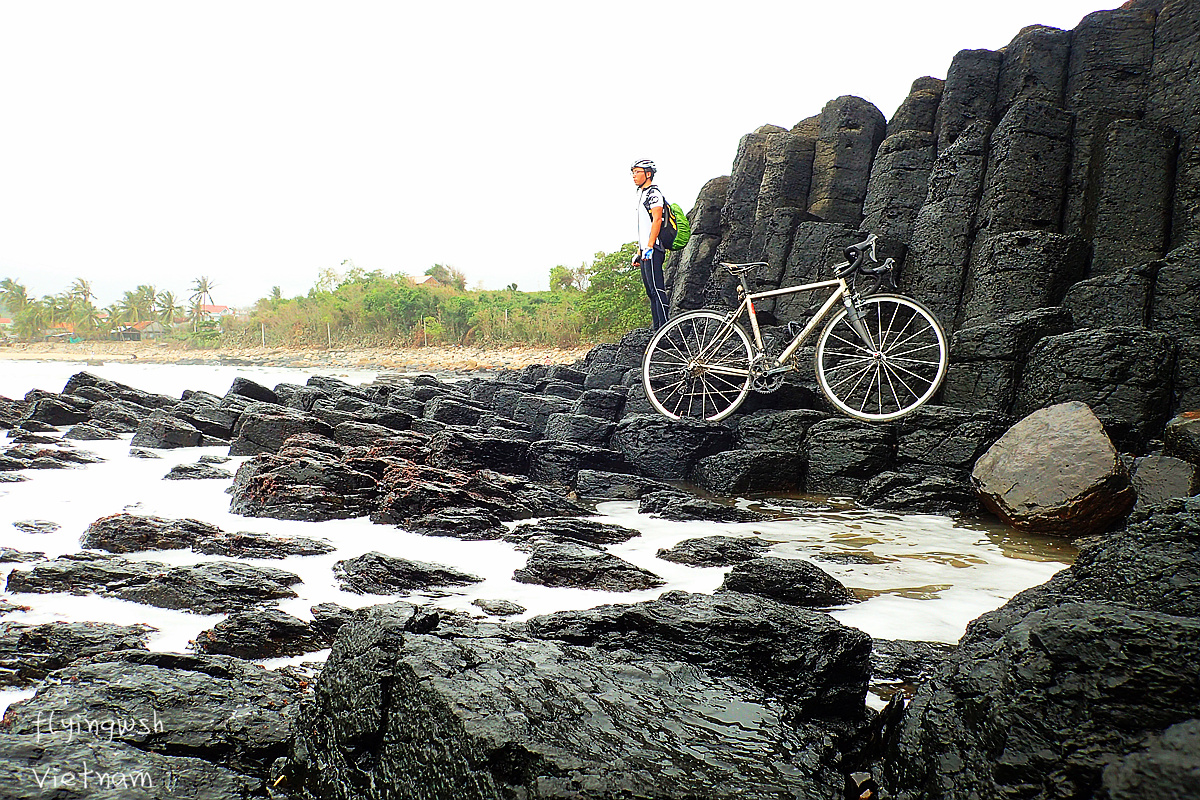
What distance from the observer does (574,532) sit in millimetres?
5504

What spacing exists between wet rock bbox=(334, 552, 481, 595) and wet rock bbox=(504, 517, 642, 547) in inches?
41.5

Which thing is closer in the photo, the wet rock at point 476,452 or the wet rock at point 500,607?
the wet rock at point 500,607

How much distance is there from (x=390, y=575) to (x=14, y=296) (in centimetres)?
8046

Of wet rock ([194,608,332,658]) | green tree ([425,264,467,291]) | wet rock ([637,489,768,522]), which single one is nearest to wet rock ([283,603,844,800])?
wet rock ([194,608,332,658])

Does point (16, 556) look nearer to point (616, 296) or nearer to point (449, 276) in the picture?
point (616, 296)

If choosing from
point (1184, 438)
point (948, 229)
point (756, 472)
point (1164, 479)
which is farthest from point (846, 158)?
point (1164, 479)

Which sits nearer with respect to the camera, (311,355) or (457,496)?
(457,496)

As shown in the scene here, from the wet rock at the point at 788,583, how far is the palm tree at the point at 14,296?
261 feet

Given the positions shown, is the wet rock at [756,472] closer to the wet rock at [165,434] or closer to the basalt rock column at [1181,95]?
the basalt rock column at [1181,95]

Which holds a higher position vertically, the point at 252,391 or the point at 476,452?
the point at 252,391

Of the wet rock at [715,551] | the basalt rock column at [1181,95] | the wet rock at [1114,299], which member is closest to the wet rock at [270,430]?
the wet rock at [715,551]

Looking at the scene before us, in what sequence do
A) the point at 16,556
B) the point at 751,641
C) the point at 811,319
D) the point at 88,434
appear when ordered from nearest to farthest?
1. the point at 751,641
2. the point at 16,556
3. the point at 811,319
4. the point at 88,434

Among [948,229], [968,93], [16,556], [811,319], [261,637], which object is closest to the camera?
[261,637]

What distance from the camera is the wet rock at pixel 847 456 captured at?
7.44m
